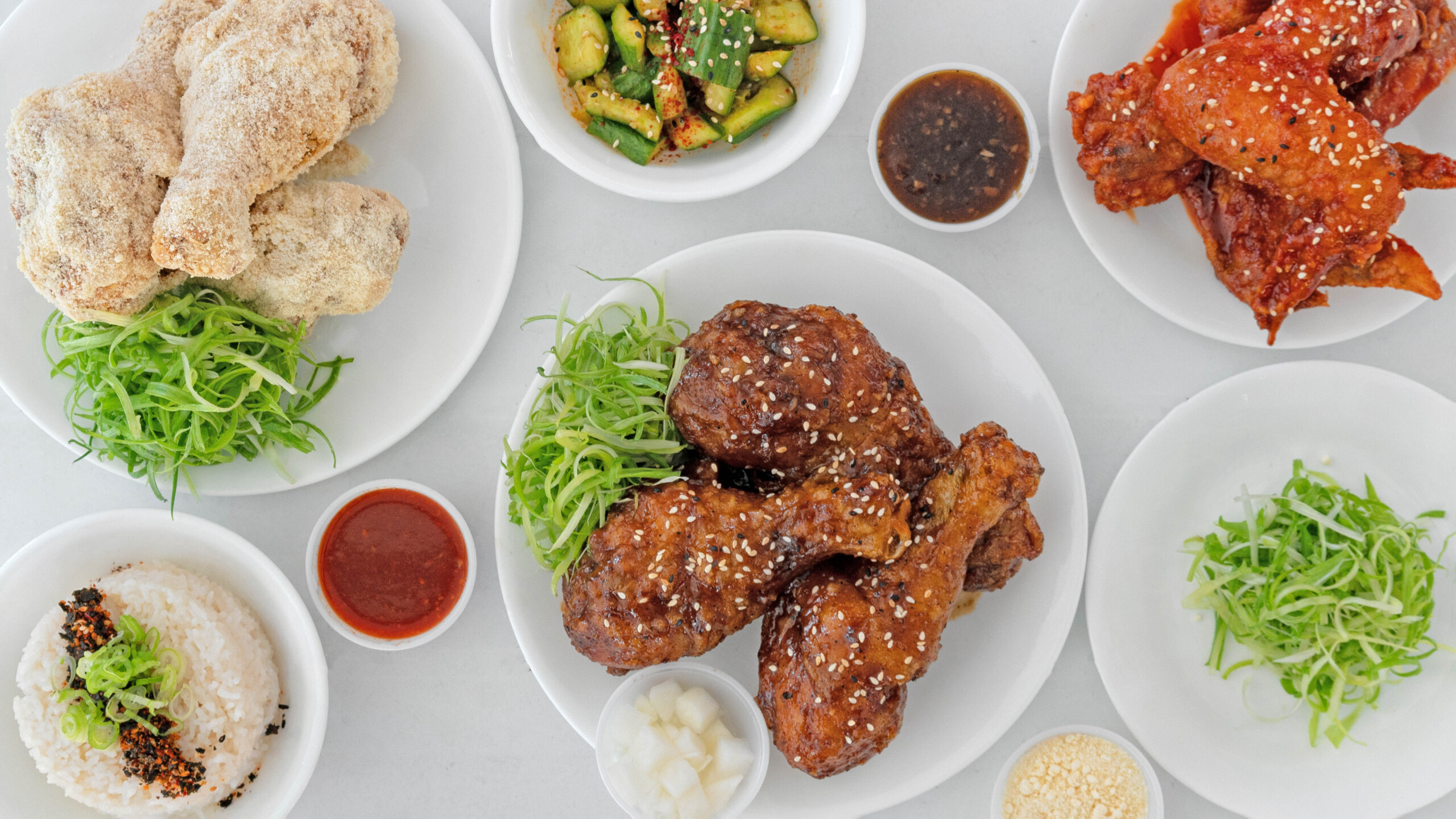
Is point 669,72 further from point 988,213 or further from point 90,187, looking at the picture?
point 90,187

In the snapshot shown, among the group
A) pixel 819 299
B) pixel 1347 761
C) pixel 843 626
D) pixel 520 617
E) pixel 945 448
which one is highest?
pixel 819 299

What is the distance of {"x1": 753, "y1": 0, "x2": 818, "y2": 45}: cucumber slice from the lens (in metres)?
2.67

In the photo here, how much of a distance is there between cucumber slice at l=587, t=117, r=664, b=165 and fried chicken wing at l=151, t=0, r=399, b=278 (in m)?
0.65

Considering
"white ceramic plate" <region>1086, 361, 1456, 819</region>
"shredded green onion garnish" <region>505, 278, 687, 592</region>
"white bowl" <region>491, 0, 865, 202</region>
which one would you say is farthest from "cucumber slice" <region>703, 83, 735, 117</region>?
"white ceramic plate" <region>1086, 361, 1456, 819</region>

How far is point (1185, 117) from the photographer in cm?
251

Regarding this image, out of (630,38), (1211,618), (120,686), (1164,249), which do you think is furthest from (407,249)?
(1211,618)

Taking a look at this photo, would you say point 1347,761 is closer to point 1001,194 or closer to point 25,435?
point 1001,194

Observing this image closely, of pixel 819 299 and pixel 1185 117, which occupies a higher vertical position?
pixel 1185 117

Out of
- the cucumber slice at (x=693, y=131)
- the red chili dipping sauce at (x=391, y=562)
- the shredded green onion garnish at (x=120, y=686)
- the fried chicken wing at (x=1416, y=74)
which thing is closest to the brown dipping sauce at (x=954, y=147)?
the cucumber slice at (x=693, y=131)

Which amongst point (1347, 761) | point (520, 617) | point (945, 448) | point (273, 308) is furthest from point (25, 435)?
point (1347, 761)

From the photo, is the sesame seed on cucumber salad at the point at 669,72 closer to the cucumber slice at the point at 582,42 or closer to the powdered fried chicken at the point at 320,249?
the cucumber slice at the point at 582,42

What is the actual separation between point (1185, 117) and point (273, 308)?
2677 millimetres

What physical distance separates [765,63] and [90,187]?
1.86 meters

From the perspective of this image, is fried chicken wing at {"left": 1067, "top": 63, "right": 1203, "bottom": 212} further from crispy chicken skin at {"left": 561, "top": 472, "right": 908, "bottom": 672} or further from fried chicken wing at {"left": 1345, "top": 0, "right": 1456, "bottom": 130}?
crispy chicken skin at {"left": 561, "top": 472, "right": 908, "bottom": 672}
